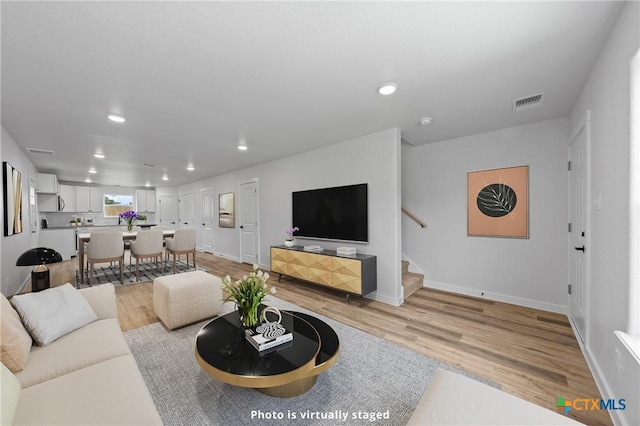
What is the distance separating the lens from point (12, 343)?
135 centimetres

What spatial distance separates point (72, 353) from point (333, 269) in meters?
2.75

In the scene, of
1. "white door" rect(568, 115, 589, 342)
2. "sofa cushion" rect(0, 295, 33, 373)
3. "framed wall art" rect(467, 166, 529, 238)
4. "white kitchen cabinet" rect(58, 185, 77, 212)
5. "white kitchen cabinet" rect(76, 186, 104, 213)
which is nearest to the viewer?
"sofa cushion" rect(0, 295, 33, 373)

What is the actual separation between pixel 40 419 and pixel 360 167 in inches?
143

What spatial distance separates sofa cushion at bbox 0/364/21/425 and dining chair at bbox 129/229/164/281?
13.3ft

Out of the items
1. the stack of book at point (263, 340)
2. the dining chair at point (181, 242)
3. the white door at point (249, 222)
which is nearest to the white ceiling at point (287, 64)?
the stack of book at point (263, 340)

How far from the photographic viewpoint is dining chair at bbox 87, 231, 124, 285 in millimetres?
4176

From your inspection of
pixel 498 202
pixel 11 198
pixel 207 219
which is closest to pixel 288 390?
pixel 498 202

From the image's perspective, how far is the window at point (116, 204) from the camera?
893cm

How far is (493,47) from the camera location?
175cm

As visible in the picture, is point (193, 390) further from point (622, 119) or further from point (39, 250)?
point (622, 119)

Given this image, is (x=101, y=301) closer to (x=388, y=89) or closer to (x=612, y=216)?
(x=388, y=89)

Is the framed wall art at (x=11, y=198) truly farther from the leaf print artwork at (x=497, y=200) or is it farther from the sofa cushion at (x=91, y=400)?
the leaf print artwork at (x=497, y=200)

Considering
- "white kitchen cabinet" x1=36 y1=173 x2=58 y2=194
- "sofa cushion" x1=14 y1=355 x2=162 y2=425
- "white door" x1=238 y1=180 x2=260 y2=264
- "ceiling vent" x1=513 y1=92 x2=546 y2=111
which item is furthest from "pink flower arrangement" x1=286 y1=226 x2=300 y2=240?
"white kitchen cabinet" x1=36 y1=173 x2=58 y2=194

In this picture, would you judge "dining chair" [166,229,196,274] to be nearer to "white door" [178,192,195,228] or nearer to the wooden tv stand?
the wooden tv stand
